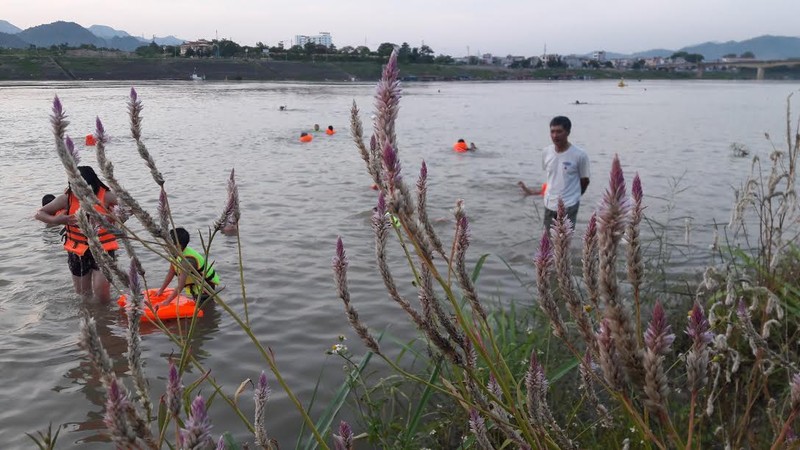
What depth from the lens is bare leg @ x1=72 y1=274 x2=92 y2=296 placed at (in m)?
7.39

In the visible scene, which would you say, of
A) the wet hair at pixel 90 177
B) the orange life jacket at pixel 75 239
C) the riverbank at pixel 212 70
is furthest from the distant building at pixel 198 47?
the wet hair at pixel 90 177

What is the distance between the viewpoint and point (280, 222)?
11492mm

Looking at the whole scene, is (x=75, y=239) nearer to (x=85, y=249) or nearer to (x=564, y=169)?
(x=85, y=249)

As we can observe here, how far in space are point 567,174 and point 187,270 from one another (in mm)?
6649

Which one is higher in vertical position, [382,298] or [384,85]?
[384,85]

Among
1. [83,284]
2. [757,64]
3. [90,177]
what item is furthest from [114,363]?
[757,64]

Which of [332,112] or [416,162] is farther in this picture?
[332,112]

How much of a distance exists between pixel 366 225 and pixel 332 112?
2681 cm

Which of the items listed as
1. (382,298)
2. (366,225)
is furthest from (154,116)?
(382,298)

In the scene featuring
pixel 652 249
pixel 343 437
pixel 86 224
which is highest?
pixel 86 224

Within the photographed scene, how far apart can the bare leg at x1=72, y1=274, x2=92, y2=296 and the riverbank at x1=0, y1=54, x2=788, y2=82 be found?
229 feet

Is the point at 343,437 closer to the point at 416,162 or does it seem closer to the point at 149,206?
the point at 149,206

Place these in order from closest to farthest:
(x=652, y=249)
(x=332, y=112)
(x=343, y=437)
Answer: (x=343, y=437) < (x=652, y=249) < (x=332, y=112)

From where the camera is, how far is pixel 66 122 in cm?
177
